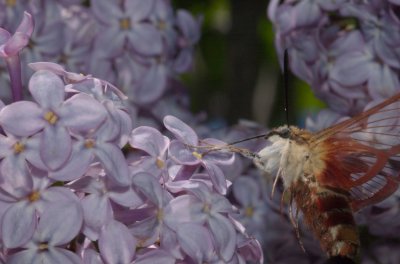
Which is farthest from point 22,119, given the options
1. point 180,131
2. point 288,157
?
point 288,157

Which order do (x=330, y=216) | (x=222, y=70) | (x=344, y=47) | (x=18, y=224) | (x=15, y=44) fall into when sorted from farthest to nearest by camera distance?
(x=222, y=70) < (x=344, y=47) < (x=330, y=216) < (x=15, y=44) < (x=18, y=224)

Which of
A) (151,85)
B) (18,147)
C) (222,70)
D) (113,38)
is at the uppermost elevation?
(18,147)

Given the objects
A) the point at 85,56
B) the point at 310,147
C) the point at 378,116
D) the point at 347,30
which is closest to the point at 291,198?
the point at 310,147

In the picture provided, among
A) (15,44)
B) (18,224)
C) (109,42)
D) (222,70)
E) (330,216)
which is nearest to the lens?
(18,224)

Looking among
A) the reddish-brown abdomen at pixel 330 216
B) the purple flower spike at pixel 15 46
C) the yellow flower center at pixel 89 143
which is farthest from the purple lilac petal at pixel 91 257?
the reddish-brown abdomen at pixel 330 216

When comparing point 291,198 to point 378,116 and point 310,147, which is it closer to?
point 310,147

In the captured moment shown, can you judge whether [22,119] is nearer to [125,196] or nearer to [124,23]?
[125,196]

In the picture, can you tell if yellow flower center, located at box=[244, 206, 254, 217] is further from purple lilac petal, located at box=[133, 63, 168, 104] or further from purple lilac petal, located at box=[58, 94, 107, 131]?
purple lilac petal, located at box=[58, 94, 107, 131]

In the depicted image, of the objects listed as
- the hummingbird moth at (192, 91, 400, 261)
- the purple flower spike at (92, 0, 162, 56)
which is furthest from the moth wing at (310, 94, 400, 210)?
the purple flower spike at (92, 0, 162, 56)
